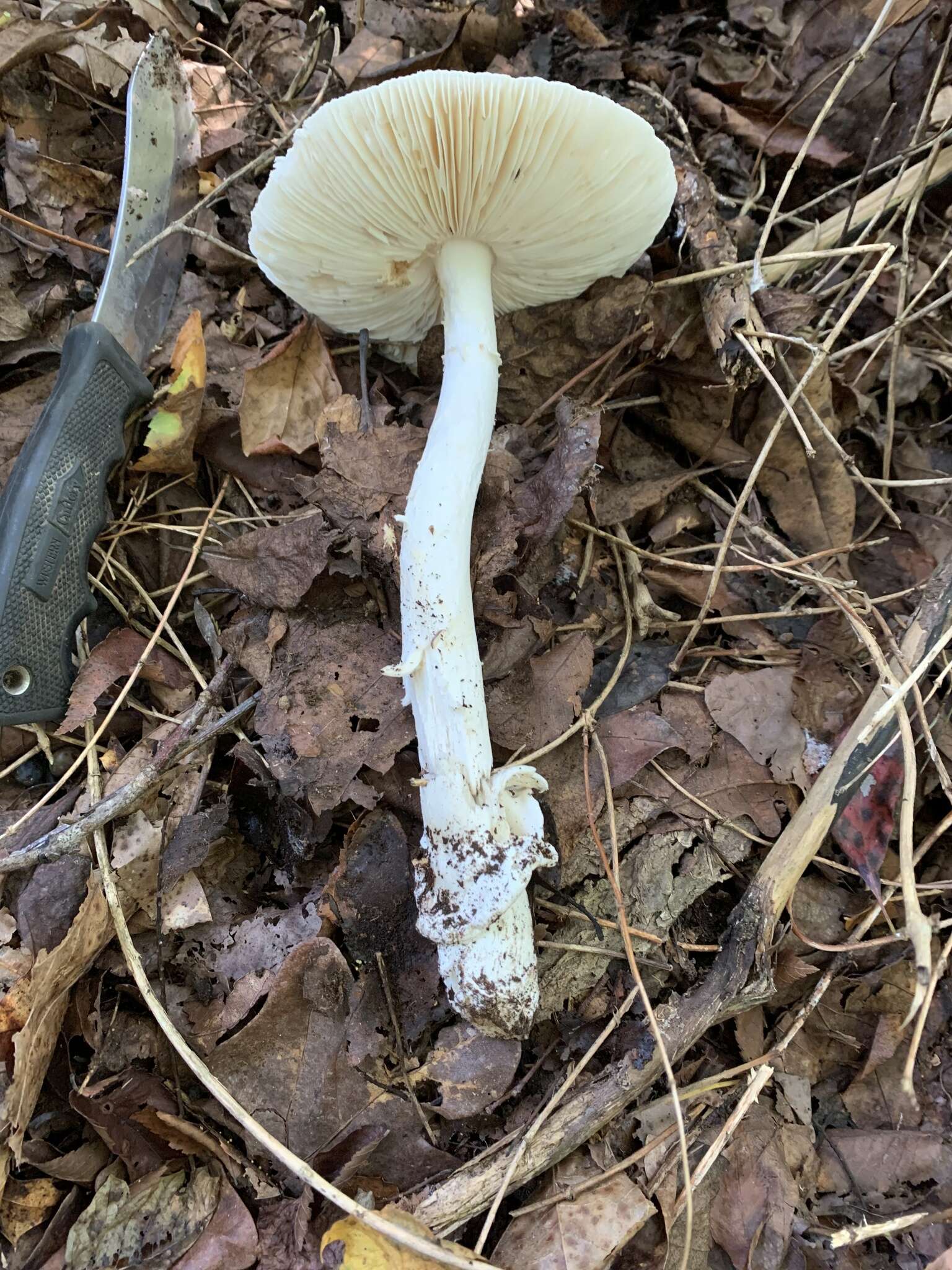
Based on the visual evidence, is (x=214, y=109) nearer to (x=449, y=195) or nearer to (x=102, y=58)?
(x=102, y=58)

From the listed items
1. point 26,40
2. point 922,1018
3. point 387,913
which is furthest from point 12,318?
point 922,1018

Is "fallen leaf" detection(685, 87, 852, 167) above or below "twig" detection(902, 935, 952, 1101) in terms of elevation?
above

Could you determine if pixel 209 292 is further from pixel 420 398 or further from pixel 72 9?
pixel 72 9

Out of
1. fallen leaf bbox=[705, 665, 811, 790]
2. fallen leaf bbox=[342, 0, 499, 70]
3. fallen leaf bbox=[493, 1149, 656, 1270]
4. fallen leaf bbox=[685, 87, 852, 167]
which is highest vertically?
fallen leaf bbox=[342, 0, 499, 70]

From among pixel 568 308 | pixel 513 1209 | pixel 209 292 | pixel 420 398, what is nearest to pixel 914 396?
pixel 568 308

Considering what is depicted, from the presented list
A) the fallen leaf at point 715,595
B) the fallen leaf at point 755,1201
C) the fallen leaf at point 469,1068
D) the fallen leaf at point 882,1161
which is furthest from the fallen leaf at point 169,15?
the fallen leaf at point 882,1161

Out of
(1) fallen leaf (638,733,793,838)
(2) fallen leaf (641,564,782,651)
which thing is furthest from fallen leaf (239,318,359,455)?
(1) fallen leaf (638,733,793,838)

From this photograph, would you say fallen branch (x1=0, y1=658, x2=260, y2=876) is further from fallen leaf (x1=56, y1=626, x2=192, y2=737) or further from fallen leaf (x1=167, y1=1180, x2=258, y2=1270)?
fallen leaf (x1=167, y1=1180, x2=258, y2=1270)

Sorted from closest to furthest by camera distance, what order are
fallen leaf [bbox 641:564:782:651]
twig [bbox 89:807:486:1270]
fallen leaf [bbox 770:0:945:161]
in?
twig [bbox 89:807:486:1270] → fallen leaf [bbox 641:564:782:651] → fallen leaf [bbox 770:0:945:161]
